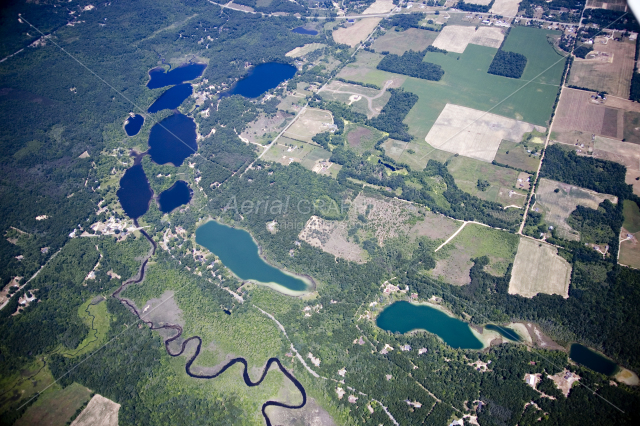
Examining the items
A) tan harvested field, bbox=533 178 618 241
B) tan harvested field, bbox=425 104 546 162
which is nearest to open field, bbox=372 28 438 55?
tan harvested field, bbox=425 104 546 162

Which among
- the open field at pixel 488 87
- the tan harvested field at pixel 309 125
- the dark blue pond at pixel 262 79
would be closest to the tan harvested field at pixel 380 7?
the open field at pixel 488 87

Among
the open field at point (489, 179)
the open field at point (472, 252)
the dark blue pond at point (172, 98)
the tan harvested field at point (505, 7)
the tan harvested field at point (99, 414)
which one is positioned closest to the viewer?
the tan harvested field at point (99, 414)

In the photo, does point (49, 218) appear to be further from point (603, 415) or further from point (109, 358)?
point (603, 415)

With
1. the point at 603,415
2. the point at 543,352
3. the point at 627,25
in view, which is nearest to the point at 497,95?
the point at 627,25

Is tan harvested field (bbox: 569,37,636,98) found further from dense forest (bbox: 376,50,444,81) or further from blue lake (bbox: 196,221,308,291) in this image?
blue lake (bbox: 196,221,308,291)

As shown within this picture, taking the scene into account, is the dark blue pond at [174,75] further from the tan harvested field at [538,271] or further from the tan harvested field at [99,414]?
the tan harvested field at [538,271]

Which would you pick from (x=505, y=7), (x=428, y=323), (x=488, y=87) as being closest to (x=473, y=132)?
(x=488, y=87)
